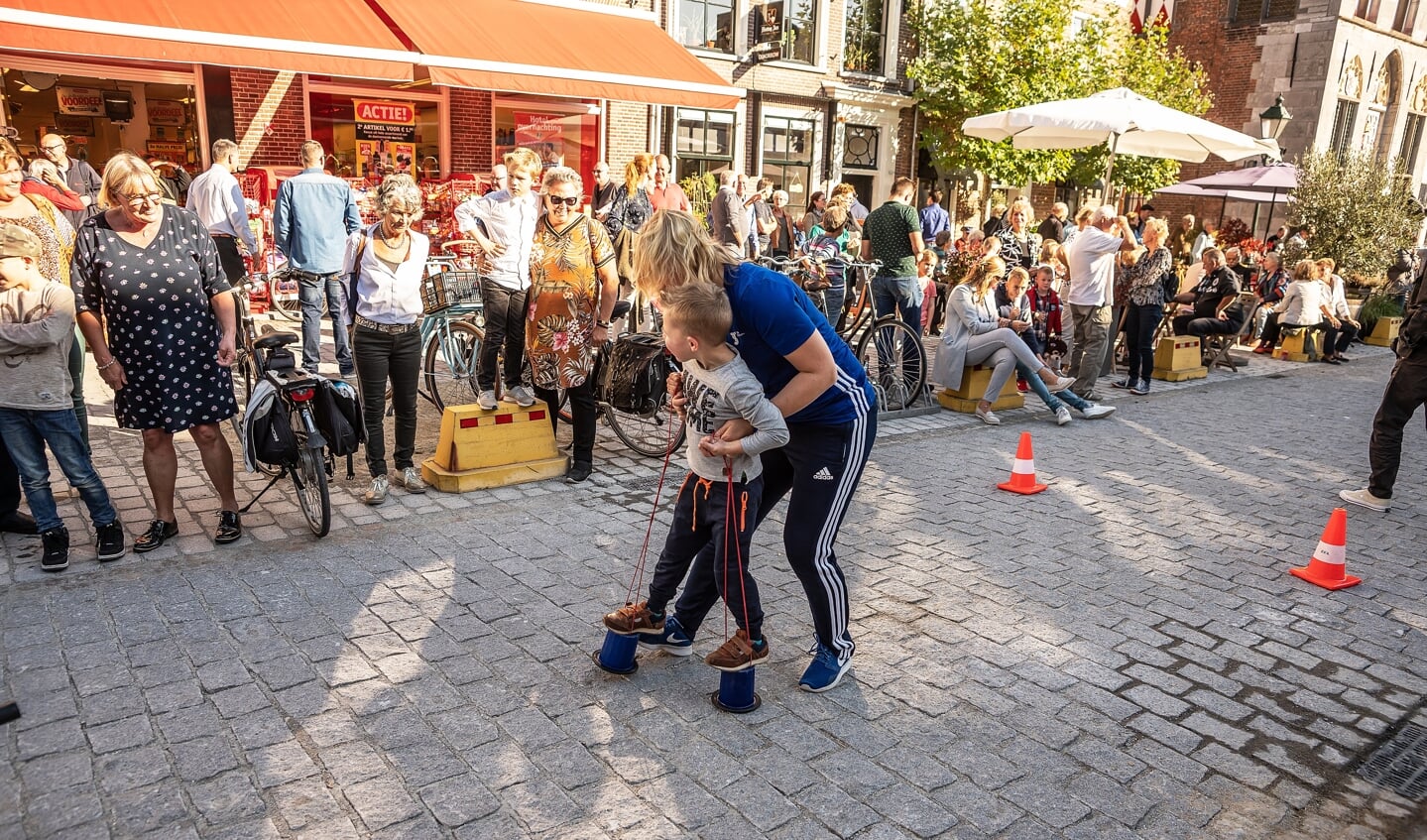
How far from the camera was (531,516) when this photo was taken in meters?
5.38

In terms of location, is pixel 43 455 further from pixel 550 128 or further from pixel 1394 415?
pixel 550 128

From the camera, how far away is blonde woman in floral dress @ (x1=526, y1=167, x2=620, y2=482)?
5.69m

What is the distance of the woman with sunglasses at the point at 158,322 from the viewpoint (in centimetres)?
428

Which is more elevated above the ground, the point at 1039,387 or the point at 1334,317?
the point at 1334,317

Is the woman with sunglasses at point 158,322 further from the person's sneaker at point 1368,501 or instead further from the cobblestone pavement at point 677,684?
the person's sneaker at point 1368,501

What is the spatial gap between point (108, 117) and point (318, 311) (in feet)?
25.1

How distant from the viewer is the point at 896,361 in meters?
8.38

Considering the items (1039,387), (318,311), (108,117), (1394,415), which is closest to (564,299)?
(318,311)

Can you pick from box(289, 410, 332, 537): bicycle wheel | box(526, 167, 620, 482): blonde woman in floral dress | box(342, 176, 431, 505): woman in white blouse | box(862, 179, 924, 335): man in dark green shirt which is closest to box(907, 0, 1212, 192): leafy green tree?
box(862, 179, 924, 335): man in dark green shirt

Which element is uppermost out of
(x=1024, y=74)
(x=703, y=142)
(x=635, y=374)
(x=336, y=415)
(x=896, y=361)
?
(x=1024, y=74)

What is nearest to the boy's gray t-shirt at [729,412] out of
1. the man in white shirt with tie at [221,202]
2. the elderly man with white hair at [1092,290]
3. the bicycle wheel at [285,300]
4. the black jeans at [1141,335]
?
the man in white shirt with tie at [221,202]

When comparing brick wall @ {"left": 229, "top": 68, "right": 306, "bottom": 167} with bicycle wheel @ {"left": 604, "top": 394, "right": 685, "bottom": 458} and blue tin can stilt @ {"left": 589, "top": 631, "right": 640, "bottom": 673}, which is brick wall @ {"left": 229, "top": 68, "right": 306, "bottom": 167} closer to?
bicycle wheel @ {"left": 604, "top": 394, "right": 685, "bottom": 458}

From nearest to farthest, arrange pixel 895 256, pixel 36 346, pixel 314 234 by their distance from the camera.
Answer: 1. pixel 36 346
2. pixel 314 234
3. pixel 895 256

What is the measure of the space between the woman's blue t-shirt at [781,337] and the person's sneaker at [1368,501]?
4.89 m
